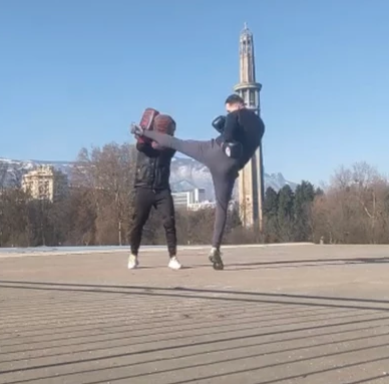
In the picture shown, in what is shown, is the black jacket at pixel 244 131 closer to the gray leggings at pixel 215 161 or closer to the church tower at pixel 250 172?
the gray leggings at pixel 215 161

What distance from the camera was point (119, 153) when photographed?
125ft

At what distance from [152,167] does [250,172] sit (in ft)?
169

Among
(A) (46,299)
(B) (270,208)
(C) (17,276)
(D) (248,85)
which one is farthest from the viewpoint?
(D) (248,85)

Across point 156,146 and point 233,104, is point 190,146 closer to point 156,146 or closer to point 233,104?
point 156,146

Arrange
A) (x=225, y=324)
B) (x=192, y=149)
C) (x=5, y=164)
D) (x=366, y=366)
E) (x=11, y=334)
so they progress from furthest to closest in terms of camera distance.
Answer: (x=5, y=164) < (x=192, y=149) < (x=225, y=324) < (x=11, y=334) < (x=366, y=366)

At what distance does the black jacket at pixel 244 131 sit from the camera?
19.7ft

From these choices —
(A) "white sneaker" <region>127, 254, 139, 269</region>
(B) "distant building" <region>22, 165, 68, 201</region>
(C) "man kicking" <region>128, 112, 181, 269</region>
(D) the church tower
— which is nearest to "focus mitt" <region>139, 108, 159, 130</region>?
(C) "man kicking" <region>128, 112, 181, 269</region>

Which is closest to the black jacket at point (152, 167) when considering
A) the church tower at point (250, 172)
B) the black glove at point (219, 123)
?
the black glove at point (219, 123)

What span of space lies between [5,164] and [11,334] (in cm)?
3965

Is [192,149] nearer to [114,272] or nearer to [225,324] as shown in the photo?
[114,272]

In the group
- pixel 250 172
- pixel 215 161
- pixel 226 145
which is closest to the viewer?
pixel 226 145

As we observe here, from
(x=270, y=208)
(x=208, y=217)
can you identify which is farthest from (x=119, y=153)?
(x=270, y=208)

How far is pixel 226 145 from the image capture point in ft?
19.6

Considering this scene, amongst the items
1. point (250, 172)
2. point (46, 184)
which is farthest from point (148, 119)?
point (250, 172)
